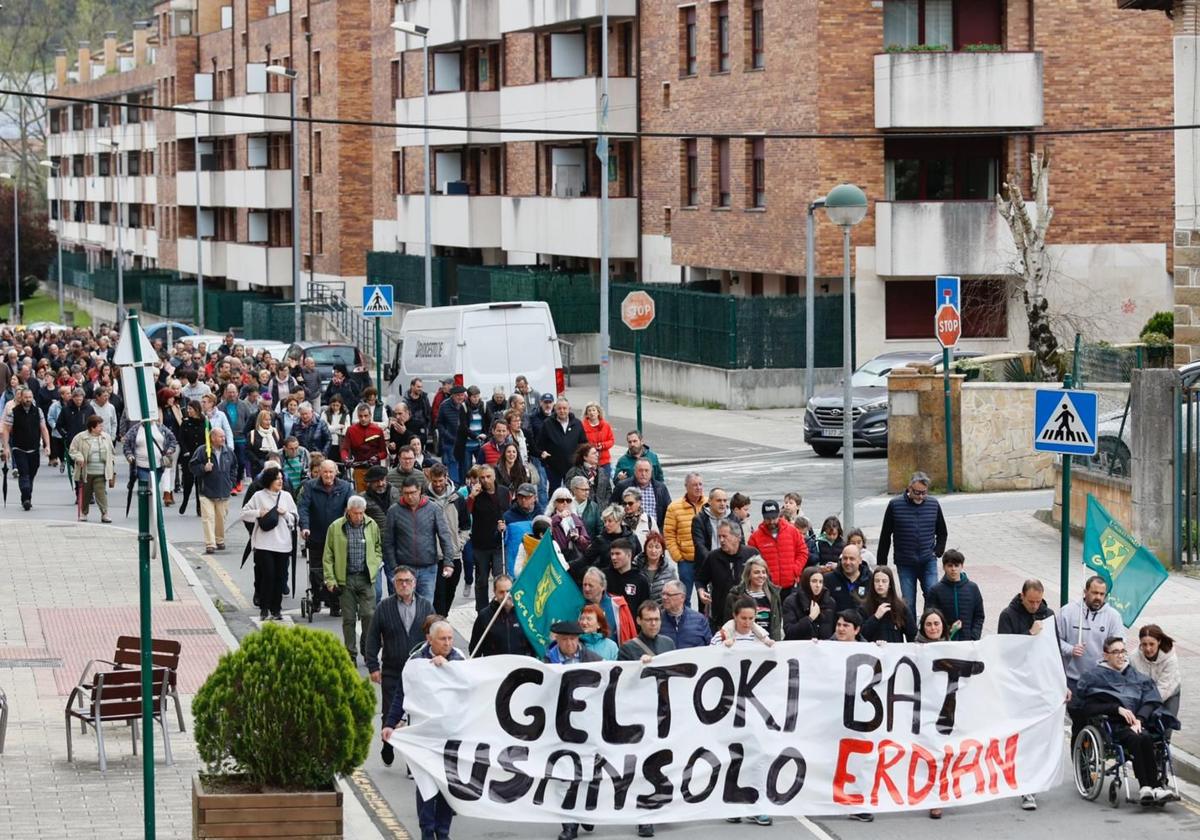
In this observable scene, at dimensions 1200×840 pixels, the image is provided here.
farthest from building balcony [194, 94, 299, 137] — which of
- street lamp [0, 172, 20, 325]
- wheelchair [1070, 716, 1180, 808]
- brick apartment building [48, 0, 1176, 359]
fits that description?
wheelchair [1070, 716, 1180, 808]

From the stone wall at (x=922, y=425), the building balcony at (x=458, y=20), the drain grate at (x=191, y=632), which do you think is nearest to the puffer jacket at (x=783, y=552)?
the drain grate at (x=191, y=632)

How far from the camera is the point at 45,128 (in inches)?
5640

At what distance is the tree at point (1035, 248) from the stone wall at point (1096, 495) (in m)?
8.22

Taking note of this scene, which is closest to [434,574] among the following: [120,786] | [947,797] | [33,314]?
[120,786]

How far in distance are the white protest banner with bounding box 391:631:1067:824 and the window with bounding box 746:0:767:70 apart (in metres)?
32.5

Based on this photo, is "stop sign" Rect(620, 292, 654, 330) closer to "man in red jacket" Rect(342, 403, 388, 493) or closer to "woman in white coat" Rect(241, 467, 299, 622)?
"man in red jacket" Rect(342, 403, 388, 493)

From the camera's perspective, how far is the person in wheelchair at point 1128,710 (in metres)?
13.8

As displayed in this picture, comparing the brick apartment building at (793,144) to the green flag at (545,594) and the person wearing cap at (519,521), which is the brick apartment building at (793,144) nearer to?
the person wearing cap at (519,521)

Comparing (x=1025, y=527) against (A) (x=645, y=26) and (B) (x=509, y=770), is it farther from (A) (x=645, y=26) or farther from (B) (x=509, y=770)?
(A) (x=645, y=26)

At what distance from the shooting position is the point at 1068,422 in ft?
55.9

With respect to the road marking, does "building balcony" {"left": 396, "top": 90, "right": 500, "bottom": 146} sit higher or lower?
higher

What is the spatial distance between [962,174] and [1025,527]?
19632 mm

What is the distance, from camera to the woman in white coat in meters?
20.7

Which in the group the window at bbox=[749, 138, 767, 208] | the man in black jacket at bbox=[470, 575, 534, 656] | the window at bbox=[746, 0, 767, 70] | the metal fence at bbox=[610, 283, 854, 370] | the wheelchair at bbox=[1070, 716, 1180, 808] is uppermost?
the window at bbox=[746, 0, 767, 70]
